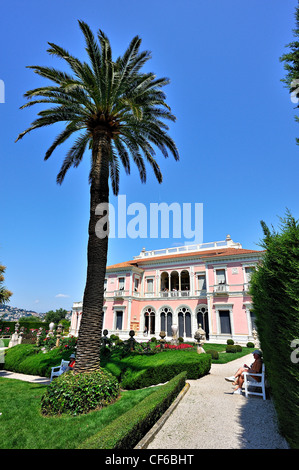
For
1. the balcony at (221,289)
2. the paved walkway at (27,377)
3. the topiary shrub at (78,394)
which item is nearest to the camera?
the topiary shrub at (78,394)

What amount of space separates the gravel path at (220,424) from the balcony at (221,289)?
1879cm

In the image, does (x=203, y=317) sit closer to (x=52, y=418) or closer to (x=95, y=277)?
(x=95, y=277)

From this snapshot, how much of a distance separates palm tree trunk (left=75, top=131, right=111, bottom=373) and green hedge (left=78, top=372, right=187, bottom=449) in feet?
8.26

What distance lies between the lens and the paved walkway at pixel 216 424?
4.22 m

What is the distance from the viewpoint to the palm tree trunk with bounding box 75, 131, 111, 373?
7.26 meters

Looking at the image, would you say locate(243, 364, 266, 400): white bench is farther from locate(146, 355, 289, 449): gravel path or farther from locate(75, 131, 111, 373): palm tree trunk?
locate(75, 131, 111, 373): palm tree trunk

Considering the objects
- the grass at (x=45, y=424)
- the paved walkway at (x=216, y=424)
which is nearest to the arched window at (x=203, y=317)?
the paved walkway at (x=216, y=424)

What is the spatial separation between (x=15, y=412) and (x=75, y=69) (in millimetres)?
11176

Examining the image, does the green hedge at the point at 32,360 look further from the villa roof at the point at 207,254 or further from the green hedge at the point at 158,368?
the villa roof at the point at 207,254

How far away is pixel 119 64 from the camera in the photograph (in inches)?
358

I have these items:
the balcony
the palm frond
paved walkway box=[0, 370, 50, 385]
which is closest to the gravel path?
paved walkway box=[0, 370, 50, 385]

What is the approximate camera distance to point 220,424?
16.7 feet

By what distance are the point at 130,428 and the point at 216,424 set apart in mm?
2263
